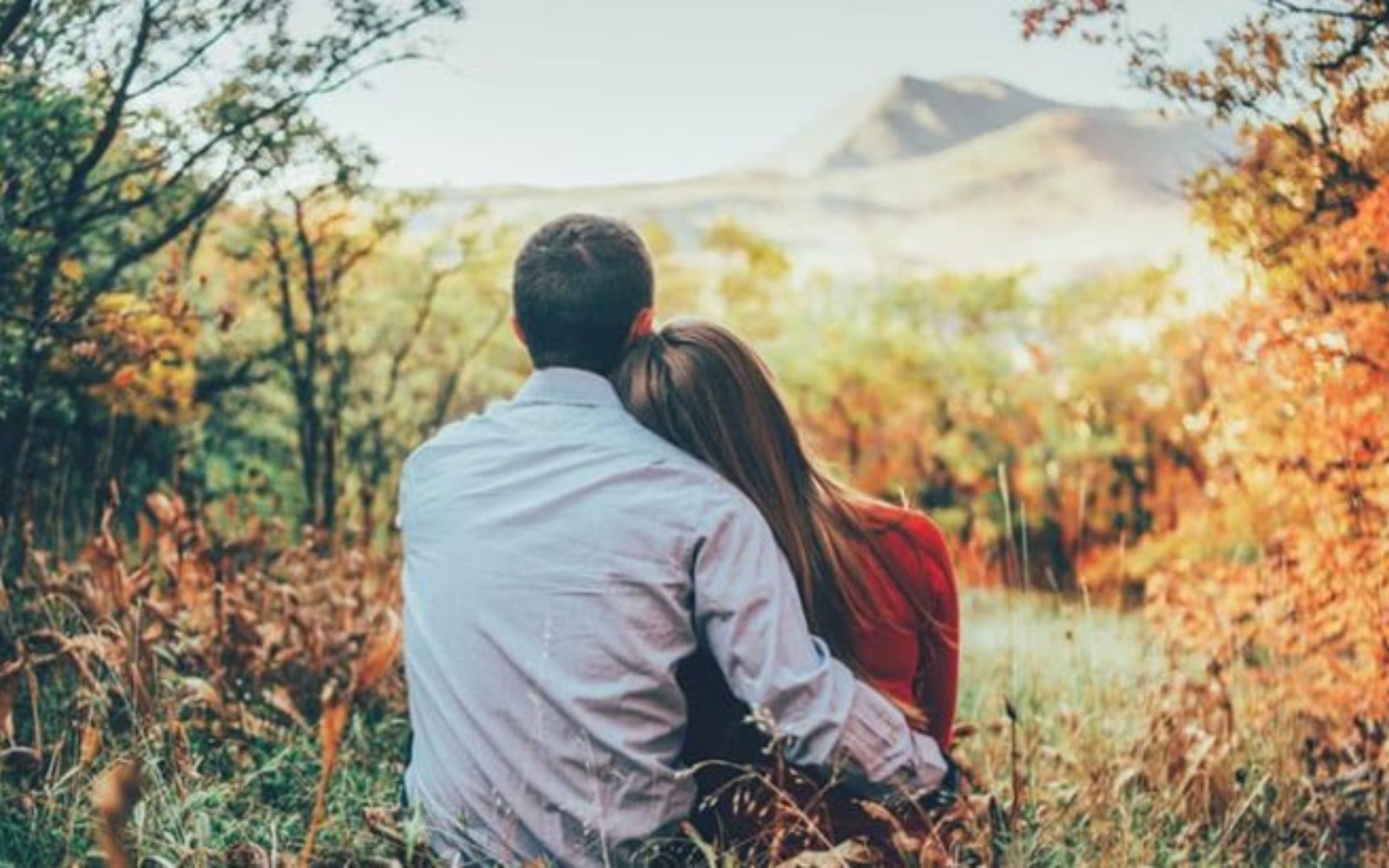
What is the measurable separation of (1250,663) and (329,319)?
4.77 metres

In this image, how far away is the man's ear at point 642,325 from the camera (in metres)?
2.77

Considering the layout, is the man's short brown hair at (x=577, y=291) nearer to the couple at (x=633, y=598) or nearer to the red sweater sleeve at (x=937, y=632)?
Answer: the couple at (x=633, y=598)

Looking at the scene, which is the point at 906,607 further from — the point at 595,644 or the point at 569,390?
the point at 569,390

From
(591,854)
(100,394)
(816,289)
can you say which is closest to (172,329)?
(100,394)

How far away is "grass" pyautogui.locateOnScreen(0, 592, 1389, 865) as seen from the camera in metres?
2.86

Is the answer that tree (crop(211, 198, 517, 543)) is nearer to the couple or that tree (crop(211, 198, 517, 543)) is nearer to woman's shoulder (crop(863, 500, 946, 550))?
the couple

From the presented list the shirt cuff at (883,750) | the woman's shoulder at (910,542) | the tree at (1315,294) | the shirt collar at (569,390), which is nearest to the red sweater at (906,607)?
the woman's shoulder at (910,542)

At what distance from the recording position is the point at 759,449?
265cm

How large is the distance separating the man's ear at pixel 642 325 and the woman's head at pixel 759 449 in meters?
0.08

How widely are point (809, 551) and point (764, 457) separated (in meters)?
0.18

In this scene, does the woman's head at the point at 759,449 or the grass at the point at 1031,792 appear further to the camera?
the grass at the point at 1031,792

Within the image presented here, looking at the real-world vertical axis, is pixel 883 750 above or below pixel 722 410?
below

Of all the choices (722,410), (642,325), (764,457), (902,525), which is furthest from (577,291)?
(902,525)

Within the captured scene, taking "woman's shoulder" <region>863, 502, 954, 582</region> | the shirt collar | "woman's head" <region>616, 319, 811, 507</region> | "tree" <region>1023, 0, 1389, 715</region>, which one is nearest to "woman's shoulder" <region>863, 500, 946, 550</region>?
"woman's shoulder" <region>863, 502, 954, 582</region>
